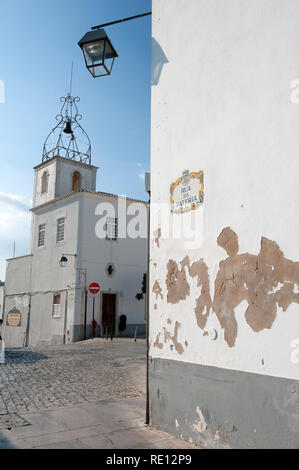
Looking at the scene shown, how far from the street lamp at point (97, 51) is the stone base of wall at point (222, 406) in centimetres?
404

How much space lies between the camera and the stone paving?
6.14 metres

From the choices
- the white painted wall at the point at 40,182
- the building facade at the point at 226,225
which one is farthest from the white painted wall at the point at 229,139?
the white painted wall at the point at 40,182

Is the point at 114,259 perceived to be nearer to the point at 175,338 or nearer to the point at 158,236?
the point at 158,236

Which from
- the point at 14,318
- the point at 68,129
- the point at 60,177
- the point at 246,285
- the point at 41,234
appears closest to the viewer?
the point at 246,285

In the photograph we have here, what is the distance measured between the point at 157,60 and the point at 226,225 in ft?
9.05

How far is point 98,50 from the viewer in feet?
18.0

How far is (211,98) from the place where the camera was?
4.58 m

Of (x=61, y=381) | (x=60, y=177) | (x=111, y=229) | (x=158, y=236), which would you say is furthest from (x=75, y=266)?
(x=158, y=236)

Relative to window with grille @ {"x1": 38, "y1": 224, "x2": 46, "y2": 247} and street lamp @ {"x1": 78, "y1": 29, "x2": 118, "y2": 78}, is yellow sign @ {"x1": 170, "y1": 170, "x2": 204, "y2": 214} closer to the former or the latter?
street lamp @ {"x1": 78, "y1": 29, "x2": 118, "y2": 78}

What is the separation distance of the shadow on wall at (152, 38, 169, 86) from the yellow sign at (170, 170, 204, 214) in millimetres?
1592

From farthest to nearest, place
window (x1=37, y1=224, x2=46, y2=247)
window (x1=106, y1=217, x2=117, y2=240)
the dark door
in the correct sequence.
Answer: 1. window (x1=37, y1=224, x2=46, y2=247)
2. window (x1=106, y1=217, x2=117, y2=240)
3. the dark door

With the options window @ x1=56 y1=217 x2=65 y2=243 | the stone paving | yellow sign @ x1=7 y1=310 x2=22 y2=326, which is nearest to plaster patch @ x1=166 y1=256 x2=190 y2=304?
the stone paving
